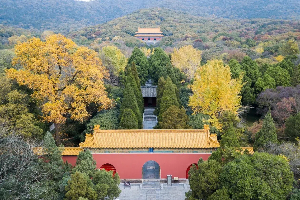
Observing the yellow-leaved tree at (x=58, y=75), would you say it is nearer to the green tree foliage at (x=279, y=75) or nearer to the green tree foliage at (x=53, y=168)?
the green tree foliage at (x=53, y=168)

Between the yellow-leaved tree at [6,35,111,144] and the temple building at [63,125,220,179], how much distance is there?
2.63 meters

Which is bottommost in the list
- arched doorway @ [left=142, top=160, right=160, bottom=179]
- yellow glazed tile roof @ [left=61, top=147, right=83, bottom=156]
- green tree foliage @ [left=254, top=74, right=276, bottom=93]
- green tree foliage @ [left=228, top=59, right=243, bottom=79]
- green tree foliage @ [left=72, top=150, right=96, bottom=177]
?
arched doorway @ [left=142, top=160, right=160, bottom=179]

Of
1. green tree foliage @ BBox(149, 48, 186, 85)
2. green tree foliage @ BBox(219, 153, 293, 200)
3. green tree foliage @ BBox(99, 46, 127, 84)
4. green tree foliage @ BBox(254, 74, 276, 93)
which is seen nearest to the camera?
green tree foliage @ BBox(219, 153, 293, 200)

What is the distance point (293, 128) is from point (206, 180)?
7.53 metres

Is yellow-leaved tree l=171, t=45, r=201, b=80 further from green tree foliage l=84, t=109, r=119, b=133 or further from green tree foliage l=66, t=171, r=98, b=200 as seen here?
green tree foliage l=66, t=171, r=98, b=200

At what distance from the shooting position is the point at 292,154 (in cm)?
1045

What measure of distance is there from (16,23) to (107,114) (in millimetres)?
82816

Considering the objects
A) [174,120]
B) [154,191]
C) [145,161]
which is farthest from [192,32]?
[154,191]

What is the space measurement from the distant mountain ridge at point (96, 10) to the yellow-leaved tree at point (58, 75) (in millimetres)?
75989

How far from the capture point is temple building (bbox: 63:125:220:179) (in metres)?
12.5

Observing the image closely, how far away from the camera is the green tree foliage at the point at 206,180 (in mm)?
9023

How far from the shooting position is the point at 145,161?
41.9 feet

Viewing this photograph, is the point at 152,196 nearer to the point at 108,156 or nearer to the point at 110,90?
the point at 108,156

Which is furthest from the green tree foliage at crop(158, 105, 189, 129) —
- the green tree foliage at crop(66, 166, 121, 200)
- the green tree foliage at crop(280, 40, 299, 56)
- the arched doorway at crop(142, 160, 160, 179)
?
the green tree foliage at crop(280, 40, 299, 56)
